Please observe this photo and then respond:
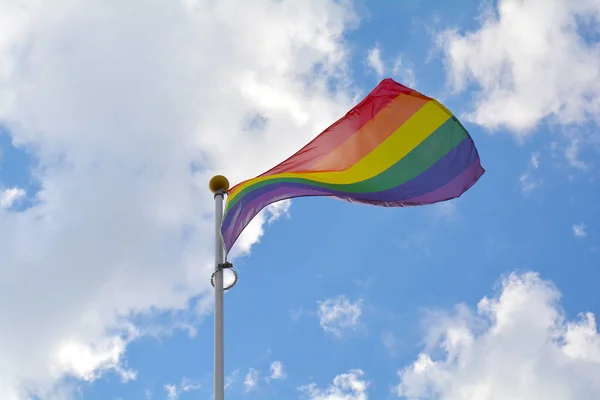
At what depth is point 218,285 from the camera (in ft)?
38.4

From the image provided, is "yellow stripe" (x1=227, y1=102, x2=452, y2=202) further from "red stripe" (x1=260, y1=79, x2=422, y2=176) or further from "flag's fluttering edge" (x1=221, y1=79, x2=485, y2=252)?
"red stripe" (x1=260, y1=79, x2=422, y2=176)

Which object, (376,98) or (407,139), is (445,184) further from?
(376,98)

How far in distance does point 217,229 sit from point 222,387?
9.69 feet

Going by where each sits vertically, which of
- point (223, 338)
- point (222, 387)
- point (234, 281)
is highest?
point (234, 281)

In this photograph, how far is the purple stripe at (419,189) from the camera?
1370cm

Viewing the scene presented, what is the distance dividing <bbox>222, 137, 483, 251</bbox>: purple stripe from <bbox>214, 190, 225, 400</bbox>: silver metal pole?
478 mm

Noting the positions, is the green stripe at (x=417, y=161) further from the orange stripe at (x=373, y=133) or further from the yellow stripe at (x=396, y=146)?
the orange stripe at (x=373, y=133)

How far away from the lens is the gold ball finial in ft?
44.1

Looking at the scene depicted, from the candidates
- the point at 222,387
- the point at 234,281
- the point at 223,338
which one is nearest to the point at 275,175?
the point at 234,281

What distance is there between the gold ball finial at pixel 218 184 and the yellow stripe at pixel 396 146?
2015 mm

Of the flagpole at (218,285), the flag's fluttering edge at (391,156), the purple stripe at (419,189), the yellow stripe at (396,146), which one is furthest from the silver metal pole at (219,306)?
the yellow stripe at (396,146)

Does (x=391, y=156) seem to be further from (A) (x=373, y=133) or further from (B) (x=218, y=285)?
(B) (x=218, y=285)

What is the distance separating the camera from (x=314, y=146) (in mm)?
15484

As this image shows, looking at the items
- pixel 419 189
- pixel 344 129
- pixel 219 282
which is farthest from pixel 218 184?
pixel 419 189
